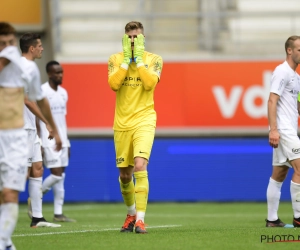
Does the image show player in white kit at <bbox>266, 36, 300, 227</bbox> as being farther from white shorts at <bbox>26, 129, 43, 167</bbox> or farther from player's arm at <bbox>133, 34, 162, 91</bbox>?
white shorts at <bbox>26, 129, 43, 167</bbox>

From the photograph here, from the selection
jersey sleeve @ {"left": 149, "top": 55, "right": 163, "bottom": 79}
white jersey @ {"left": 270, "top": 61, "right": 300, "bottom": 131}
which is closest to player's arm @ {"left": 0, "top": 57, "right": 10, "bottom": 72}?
jersey sleeve @ {"left": 149, "top": 55, "right": 163, "bottom": 79}

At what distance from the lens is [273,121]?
1017 cm

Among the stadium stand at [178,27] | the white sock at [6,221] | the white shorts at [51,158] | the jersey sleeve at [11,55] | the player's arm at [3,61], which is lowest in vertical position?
the white shorts at [51,158]

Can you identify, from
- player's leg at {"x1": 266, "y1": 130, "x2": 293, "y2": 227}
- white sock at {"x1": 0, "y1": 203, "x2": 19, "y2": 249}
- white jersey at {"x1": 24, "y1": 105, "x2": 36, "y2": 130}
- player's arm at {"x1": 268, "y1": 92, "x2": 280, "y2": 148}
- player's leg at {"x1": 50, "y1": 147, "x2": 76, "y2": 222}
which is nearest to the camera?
white sock at {"x1": 0, "y1": 203, "x2": 19, "y2": 249}

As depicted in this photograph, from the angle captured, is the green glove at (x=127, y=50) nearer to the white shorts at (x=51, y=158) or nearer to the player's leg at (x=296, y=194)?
the player's leg at (x=296, y=194)

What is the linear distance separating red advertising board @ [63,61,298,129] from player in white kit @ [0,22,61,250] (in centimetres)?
1053

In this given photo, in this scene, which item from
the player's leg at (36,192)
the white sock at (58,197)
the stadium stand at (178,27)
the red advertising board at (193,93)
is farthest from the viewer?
the stadium stand at (178,27)

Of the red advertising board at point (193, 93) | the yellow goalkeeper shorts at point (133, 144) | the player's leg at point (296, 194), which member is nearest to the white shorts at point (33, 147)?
the yellow goalkeeper shorts at point (133, 144)

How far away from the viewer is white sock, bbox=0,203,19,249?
7.03 m

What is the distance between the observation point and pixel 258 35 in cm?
1948

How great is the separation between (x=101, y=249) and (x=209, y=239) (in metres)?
1.35

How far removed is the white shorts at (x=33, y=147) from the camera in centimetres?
1093

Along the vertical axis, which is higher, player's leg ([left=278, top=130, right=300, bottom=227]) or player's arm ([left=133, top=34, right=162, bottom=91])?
player's arm ([left=133, top=34, right=162, bottom=91])

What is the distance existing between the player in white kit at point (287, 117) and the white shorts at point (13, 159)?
3888 mm
